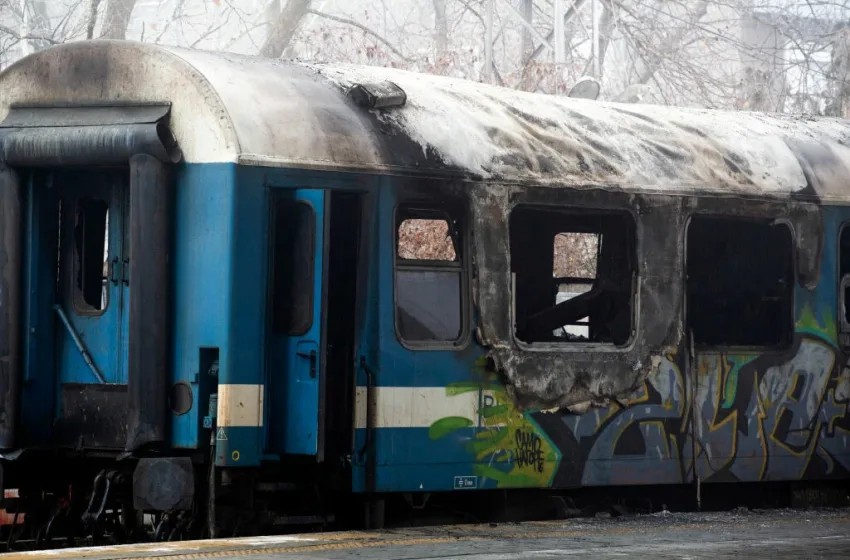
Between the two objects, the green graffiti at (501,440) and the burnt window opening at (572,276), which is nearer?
the green graffiti at (501,440)

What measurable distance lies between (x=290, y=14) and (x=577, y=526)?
15.3 metres

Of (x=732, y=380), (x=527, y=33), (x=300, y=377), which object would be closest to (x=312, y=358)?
(x=300, y=377)

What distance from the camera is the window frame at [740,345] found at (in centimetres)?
1062

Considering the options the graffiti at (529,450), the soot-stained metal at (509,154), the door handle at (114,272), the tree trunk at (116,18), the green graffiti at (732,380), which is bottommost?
the graffiti at (529,450)

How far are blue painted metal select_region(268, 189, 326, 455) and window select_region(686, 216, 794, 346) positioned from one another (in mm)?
3360

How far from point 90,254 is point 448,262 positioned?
2.24 meters

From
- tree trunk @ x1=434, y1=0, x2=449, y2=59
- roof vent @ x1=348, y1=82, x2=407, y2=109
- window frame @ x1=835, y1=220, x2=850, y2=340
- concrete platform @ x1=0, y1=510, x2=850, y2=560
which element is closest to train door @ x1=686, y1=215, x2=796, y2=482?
window frame @ x1=835, y1=220, x2=850, y2=340

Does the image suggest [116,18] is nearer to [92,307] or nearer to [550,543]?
[92,307]

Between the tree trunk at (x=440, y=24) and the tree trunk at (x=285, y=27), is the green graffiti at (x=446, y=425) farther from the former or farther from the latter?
the tree trunk at (x=440, y=24)

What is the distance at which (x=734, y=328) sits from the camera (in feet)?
37.2

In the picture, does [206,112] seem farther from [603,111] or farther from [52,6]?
[52,6]

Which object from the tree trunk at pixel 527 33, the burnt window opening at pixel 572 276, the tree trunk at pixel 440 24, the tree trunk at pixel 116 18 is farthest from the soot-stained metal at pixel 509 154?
the tree trunk at pixel 440 24

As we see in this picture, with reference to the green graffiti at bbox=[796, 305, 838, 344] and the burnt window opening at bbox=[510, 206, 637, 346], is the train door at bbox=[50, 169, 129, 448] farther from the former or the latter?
the green graffiti at bbox=[796, 305, 838, 344]

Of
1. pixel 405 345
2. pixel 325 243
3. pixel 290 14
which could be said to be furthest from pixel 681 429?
pixel 290 14
